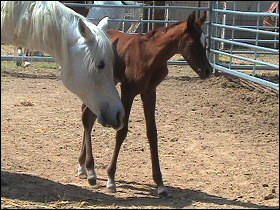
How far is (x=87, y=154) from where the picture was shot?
4234 mm

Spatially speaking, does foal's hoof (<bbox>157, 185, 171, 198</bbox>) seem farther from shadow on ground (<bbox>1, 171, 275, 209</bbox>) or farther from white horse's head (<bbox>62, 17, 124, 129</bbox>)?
white horse's head (<bbox>62, 17, 124, 129</bbox>)

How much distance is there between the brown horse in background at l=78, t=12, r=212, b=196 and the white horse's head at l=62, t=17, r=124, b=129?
252mm

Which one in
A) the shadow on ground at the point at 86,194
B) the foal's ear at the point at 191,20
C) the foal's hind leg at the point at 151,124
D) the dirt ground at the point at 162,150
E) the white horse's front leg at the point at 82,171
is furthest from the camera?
the white horse's front leg at the point at 82,171

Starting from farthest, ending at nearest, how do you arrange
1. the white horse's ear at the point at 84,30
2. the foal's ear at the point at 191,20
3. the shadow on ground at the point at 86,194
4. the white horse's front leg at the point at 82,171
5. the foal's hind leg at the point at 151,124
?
the white horse's front leg at the point at 82,171 → the foal's hind leg at the point at 151,124 → the foal's ear at the point at 191,20 → the shadow on ground at the point at 86,194 → the white horse's ear at the point at 84,30

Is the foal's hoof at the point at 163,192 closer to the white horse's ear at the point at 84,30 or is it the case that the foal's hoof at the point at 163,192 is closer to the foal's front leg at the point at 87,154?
the foal's front leg at the point at 87,154

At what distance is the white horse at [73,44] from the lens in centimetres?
361

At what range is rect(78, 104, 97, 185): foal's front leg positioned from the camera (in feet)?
13.6

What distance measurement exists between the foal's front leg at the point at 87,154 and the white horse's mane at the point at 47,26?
69cm

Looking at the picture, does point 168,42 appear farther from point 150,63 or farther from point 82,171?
point 82,171

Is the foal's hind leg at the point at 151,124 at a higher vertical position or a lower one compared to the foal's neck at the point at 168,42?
lower

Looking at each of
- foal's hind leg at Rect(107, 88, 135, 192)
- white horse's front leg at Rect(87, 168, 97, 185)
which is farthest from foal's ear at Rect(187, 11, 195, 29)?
white horse's front leg at Rect(87, 168, 97, 185)

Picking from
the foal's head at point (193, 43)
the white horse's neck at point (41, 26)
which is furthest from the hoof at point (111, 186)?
the foal's head at point (193, 43)

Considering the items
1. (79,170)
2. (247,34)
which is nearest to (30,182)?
(79,170)

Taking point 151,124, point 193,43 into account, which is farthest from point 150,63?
point 151,124
